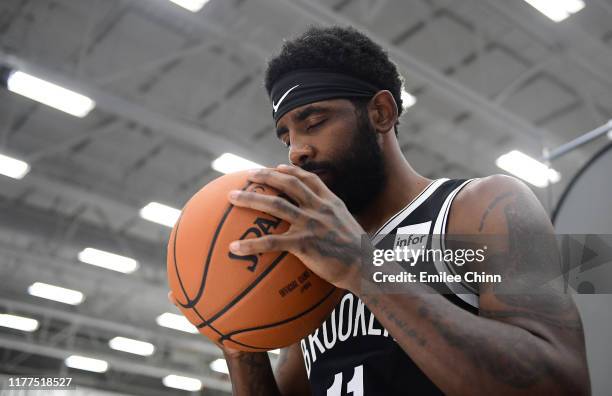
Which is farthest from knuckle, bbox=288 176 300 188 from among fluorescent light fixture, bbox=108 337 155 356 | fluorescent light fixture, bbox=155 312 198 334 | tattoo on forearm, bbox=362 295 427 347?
fluorescent light fixture, bbox=108 337 155 356

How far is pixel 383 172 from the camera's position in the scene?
184 centimetres

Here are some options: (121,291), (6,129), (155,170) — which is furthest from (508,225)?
(121,291)

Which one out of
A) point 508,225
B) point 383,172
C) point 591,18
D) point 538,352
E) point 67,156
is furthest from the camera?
point 67,156

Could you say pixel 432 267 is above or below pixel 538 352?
above

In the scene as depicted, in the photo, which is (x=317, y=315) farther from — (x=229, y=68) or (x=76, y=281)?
(x=76, y=281)

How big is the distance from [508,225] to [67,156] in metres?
10.6

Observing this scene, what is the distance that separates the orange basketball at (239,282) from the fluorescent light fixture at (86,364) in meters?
16.1

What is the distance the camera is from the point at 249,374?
1.92m

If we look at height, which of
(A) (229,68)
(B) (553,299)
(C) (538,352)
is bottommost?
(C) (538,352)

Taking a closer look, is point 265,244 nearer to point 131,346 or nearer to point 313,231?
point 313,231

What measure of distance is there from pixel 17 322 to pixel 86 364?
9.10ft

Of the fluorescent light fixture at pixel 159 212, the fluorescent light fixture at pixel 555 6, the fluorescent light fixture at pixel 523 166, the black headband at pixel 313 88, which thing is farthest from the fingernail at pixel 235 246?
the fluorescent light fixture at pixel 159 212

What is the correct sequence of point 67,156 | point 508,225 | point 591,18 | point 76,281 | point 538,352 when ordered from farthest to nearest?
1. point 76,281
2. point 67,156
3. point 591,18
4. point 508,225
5. point 538,352

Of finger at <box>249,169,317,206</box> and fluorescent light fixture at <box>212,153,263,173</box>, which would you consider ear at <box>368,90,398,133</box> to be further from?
fluorescent light fixture at <box>212,153,263,173</box>
